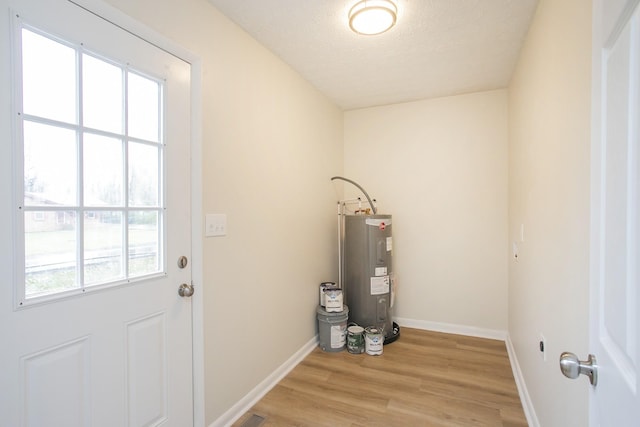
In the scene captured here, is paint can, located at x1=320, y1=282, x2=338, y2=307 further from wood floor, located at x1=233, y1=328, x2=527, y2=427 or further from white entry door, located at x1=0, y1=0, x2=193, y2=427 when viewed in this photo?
white entry door, located at x1=0, y1=0, x2=193, y2=427

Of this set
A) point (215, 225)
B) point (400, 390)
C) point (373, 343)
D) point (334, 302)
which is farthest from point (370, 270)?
point (215, 225)

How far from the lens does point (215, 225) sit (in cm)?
182

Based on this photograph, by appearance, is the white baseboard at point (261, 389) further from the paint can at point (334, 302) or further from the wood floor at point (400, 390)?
the paint can at point (334, 302)

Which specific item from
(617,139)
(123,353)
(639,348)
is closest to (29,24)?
(123,353)

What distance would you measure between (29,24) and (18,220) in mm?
677

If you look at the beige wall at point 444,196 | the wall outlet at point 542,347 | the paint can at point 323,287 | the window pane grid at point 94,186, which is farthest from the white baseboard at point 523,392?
the window pane grid at point 94,186

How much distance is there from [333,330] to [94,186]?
2270 millimetres

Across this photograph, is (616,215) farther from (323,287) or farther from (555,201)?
(323,287)

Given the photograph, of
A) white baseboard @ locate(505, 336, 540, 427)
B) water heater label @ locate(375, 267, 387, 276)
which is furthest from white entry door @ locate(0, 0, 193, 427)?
white baseboard @ locate(505, 336, 540, 427)

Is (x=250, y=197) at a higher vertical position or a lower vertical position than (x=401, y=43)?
lower

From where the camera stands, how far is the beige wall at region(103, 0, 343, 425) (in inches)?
69.6

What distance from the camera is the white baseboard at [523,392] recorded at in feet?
6.01

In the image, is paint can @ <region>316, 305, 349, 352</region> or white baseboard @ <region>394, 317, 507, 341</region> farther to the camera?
white baseboard @ <region>394, 317, 507, 341</region>

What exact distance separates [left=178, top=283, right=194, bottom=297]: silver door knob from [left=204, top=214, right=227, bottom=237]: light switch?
30 centimetres
